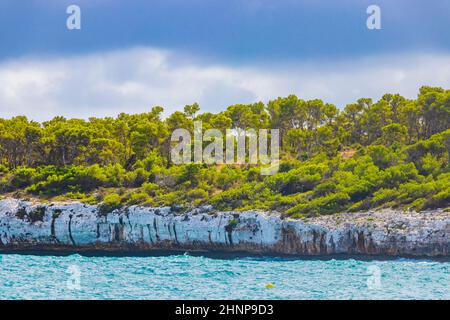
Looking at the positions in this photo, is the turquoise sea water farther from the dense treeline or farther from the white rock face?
the dense treeline

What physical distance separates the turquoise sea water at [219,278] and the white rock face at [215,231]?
1278mm

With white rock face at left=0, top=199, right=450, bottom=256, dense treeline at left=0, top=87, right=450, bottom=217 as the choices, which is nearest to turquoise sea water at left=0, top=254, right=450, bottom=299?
white rock face at left=0, top=199, right=450, bottom=256

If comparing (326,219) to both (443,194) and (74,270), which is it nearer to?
(443,194)

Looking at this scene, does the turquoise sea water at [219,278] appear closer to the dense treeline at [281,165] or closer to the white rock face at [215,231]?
the white rock face at [215,231]

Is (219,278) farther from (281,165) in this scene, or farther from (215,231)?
(281,165)

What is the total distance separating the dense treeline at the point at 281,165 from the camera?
45656 mm

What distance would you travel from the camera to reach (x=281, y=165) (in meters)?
52.4

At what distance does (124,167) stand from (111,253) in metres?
13.7

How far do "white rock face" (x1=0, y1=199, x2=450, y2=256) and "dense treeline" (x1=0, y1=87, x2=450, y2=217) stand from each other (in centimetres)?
133

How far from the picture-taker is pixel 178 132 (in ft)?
196

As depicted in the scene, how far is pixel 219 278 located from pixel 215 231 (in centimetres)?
953

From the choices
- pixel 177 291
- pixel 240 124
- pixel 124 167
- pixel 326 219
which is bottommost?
pixel 177 291

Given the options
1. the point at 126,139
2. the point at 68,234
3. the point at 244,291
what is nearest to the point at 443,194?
the point at 244,291

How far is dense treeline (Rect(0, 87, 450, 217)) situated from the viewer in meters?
45.7
